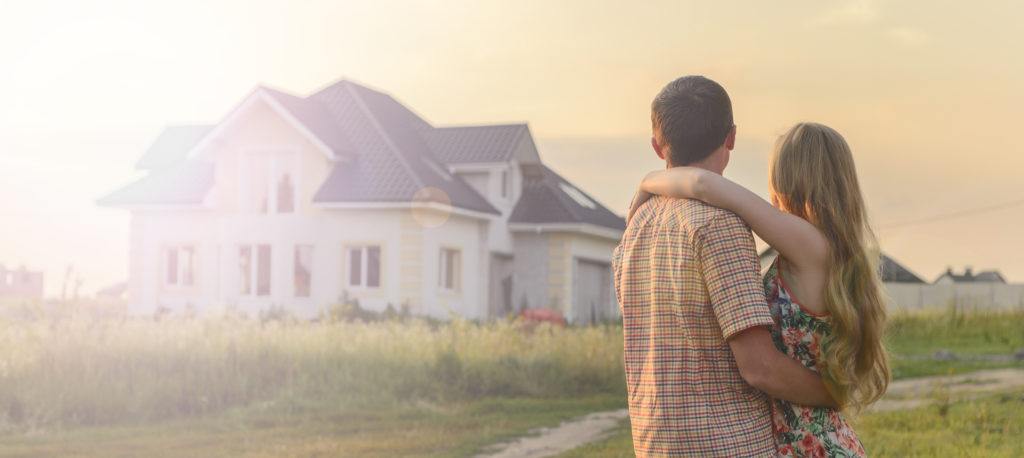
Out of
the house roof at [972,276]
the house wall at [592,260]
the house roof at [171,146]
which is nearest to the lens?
the house wall at [592,260]

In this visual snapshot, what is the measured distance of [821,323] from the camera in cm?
254

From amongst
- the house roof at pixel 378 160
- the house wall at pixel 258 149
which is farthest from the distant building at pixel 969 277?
the house wall at pixel 258 149

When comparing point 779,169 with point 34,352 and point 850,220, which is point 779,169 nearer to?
point 850,220

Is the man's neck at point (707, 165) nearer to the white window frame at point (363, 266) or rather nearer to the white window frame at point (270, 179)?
the white window frame at point (363, 266)

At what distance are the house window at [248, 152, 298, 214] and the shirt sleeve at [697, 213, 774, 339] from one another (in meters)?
23.3

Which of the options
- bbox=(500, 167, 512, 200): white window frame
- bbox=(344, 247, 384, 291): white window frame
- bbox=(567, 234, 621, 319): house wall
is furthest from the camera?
bbox=(567, 234, 621, 319): house wall

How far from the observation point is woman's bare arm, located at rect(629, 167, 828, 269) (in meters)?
2.43

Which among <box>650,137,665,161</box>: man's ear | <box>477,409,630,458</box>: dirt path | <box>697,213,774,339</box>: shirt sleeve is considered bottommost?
<box>477,409,630,458</box>: dirt path

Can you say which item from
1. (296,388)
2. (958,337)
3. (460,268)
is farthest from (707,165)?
(460,268)

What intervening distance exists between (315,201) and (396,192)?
2.16 m

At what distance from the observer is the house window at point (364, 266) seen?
78.7 ft

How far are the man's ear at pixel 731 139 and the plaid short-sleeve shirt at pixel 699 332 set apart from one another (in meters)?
0.24

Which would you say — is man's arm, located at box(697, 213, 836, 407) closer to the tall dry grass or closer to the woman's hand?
the woman's hand

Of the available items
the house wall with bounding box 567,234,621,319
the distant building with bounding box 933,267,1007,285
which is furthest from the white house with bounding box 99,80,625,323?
the distant building with bounding box 933,267,1007,285
